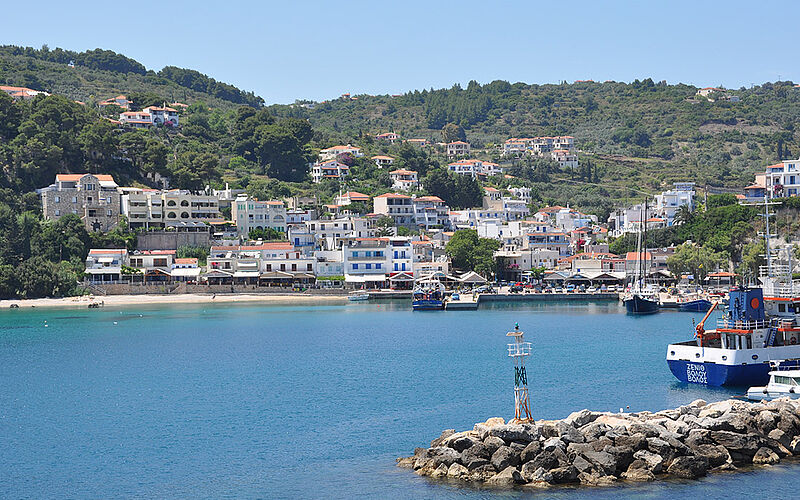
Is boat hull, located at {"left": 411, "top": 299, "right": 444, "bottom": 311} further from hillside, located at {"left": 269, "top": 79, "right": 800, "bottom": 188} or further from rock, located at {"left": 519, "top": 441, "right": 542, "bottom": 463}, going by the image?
hillside, located at {"left": 269, "top": 79, "right": 800, "bottom": 188}

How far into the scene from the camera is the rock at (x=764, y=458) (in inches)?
758

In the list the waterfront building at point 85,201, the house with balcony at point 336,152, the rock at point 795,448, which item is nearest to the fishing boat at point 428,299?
the waterfront building at point 85,201

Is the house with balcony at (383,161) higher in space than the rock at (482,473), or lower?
higher

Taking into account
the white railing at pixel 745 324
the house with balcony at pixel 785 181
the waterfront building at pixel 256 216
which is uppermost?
the house with balcony at pixel 785 181

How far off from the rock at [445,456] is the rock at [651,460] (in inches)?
140

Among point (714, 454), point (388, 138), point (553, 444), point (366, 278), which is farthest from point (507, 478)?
point (388, 138)

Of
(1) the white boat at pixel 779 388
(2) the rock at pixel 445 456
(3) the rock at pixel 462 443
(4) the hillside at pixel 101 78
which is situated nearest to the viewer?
(2) the rock at pixel 445 456

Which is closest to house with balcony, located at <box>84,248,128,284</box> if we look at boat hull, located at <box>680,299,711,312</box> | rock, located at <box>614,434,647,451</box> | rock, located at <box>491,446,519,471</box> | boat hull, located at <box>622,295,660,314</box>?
boat hull, located at <box>622,295,660,314</box>

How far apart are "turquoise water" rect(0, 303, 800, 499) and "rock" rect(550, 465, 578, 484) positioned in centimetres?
42

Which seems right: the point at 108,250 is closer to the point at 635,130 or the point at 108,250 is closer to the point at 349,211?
the point at 349,211

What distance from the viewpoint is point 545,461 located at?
720 inches

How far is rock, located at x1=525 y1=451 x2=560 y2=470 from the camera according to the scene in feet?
59.9

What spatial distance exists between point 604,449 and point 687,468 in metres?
1.61

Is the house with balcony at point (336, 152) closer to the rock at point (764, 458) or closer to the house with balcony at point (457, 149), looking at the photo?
the house with balcony at point (457, 149)
